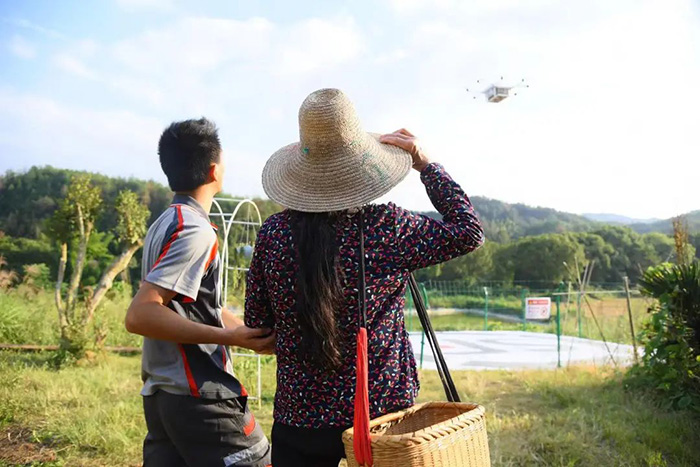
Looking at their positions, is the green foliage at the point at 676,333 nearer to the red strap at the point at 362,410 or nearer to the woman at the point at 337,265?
the woman at the point at 337,265

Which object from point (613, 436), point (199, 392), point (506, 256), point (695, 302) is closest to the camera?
point (199, 392)

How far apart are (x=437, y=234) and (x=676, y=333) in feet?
14.5

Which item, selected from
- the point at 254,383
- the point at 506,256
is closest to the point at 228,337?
the point at 254,383

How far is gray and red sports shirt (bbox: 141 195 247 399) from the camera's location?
1.82 m

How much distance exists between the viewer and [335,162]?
5.20 ft

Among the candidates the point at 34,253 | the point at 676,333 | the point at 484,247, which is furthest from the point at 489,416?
the point at 484,247

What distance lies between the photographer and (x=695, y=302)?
190 inches

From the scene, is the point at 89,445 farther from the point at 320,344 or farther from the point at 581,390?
the point at 581,390

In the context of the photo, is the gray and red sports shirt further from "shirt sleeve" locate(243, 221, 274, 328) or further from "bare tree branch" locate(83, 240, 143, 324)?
"bare tree branch" locate(83, 240, 143, 324)

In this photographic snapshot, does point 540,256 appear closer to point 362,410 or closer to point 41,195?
point 41,195

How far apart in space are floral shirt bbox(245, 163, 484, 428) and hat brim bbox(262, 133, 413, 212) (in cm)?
5

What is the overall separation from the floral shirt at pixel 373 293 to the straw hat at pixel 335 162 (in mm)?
58

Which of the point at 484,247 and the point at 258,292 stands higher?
the point at 484,247

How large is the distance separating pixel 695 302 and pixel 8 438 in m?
5.33
